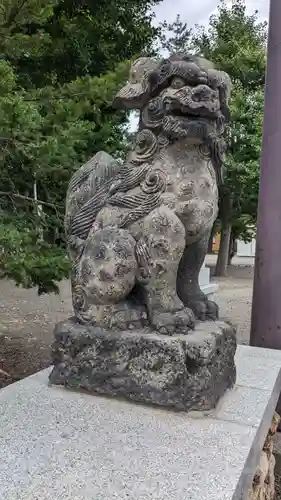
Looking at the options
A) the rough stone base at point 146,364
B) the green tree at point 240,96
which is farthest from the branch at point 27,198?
the green tree at point 240,96

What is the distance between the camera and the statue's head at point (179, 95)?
137cm

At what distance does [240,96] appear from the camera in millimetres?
6934

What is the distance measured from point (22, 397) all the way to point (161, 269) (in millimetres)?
567

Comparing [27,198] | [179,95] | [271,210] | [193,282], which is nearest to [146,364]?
[193,282]

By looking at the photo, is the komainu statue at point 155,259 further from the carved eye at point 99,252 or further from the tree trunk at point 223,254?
the tree trunk at point 223,254

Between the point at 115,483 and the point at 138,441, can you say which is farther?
the point at 138,441

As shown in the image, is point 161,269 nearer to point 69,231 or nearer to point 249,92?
point 69,231

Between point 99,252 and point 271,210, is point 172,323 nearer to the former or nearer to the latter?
point 99,252

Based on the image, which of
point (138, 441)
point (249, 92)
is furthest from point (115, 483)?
point (249, 92)

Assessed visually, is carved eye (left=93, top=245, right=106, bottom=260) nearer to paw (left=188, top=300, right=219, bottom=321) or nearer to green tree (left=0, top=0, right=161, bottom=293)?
paw (left=188, top=300, right=219, bottom=321)

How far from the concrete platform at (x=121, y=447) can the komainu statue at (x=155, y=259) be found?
0.07m

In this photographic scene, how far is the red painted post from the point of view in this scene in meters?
2.34

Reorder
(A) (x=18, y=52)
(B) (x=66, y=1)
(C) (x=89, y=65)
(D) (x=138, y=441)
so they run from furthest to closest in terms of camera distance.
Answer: (C) (x=89, y=65) → (B) (x=66, y=1) → (A) (x=18, y=52) → (D) (x=138, y=441)

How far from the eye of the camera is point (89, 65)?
15.4 ft
